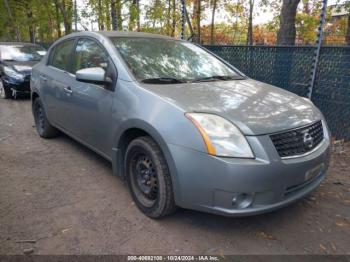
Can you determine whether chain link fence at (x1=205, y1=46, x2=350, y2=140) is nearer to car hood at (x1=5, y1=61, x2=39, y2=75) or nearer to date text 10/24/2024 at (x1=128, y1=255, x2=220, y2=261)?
date text 10/24/2024 at (x1=128, y1=255, x2=220, y2=261)

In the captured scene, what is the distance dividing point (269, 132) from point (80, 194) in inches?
80.4

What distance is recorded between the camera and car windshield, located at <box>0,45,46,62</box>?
9143mm

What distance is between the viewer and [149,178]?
2.85 m

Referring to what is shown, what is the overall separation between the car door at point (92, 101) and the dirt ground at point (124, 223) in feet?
1.69

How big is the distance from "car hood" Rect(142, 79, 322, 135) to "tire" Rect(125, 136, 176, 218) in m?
0.47

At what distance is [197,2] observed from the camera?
14938 mm

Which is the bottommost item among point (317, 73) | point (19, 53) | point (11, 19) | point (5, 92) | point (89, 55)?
point (5, 92)

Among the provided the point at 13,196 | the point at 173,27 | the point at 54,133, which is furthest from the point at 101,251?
the point at 173,27

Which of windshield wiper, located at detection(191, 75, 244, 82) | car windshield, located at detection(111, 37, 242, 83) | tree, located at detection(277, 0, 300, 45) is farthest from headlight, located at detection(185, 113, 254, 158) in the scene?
tree, located at detection(277, 0, 300, 45)

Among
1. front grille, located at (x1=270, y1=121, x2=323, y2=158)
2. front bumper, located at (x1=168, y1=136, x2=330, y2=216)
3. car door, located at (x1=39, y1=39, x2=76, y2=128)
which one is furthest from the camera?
car door, located at (x1=39, y1=39, x2=76, y2=128)

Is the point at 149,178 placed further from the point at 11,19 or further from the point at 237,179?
the point at 11,19

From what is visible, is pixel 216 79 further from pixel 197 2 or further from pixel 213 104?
pixel 197 2

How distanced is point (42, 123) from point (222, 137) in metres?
3.80

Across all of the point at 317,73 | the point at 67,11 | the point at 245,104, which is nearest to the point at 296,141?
the point at 245,104
